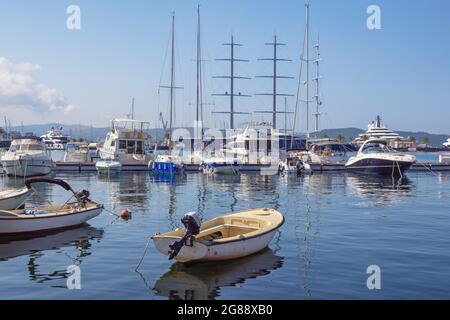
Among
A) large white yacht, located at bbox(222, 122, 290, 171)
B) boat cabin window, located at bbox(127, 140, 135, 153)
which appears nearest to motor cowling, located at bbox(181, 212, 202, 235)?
large white yacht, located at bbox(222, 122, 290, 171)

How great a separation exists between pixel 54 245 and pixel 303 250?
341 inches

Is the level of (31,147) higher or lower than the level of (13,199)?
higher

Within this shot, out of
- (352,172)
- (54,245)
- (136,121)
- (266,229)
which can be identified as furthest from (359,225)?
(136,121)

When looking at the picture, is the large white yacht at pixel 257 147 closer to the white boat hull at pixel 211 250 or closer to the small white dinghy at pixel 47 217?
the small white dinghy at pixel 47 217

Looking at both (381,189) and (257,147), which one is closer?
(381,189)

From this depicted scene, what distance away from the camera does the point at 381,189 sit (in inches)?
1559

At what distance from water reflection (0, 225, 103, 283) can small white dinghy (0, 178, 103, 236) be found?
265mm

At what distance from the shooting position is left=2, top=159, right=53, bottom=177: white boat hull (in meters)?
44.9

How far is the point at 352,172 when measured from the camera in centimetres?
5703

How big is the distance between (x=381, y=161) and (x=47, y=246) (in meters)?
42.5

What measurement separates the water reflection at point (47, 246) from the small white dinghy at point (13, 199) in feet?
12.8

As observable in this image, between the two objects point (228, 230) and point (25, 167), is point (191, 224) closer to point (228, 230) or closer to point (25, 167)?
point (228, 230)

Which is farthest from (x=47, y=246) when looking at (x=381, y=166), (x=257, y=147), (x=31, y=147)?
(x=257, y=147)

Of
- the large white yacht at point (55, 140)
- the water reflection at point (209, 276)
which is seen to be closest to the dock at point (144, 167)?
the water reflection at point (209, 276)
